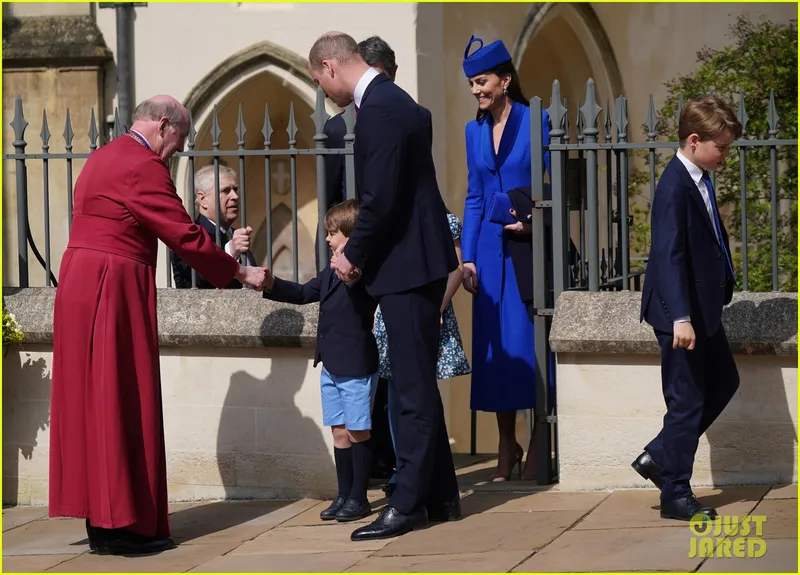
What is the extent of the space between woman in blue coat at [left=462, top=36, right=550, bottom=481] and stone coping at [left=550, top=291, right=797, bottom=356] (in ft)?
1.35

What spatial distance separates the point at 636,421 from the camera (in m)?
6.54

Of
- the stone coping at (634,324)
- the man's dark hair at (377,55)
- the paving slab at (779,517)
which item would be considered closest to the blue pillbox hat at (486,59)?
the man's dark hair at (377,55)

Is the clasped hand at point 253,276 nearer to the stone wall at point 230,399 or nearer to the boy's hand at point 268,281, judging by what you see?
the boy's hand at point 268,281

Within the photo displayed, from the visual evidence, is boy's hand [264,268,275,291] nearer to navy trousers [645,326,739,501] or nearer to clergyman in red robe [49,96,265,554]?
clergyman in red robe [49,96,265,554]

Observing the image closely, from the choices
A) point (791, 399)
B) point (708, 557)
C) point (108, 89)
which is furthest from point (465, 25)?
point (708, 557)

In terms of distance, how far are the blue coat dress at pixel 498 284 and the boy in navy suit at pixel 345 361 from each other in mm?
1042

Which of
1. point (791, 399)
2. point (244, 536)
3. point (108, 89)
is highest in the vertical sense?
point (108, 89)

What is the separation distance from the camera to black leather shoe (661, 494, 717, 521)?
5.62 meters

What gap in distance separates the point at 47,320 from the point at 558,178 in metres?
2.57

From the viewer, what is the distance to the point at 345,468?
6215 mm

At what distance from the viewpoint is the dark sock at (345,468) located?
620 centimetres

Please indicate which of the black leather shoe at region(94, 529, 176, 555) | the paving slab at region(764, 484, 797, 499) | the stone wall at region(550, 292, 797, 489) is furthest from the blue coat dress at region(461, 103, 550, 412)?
the black leather shoe at region(94, 529, 176, 555)

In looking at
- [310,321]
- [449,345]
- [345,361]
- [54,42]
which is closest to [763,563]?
[345,361]

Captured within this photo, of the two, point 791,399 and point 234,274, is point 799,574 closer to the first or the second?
point 791,399
